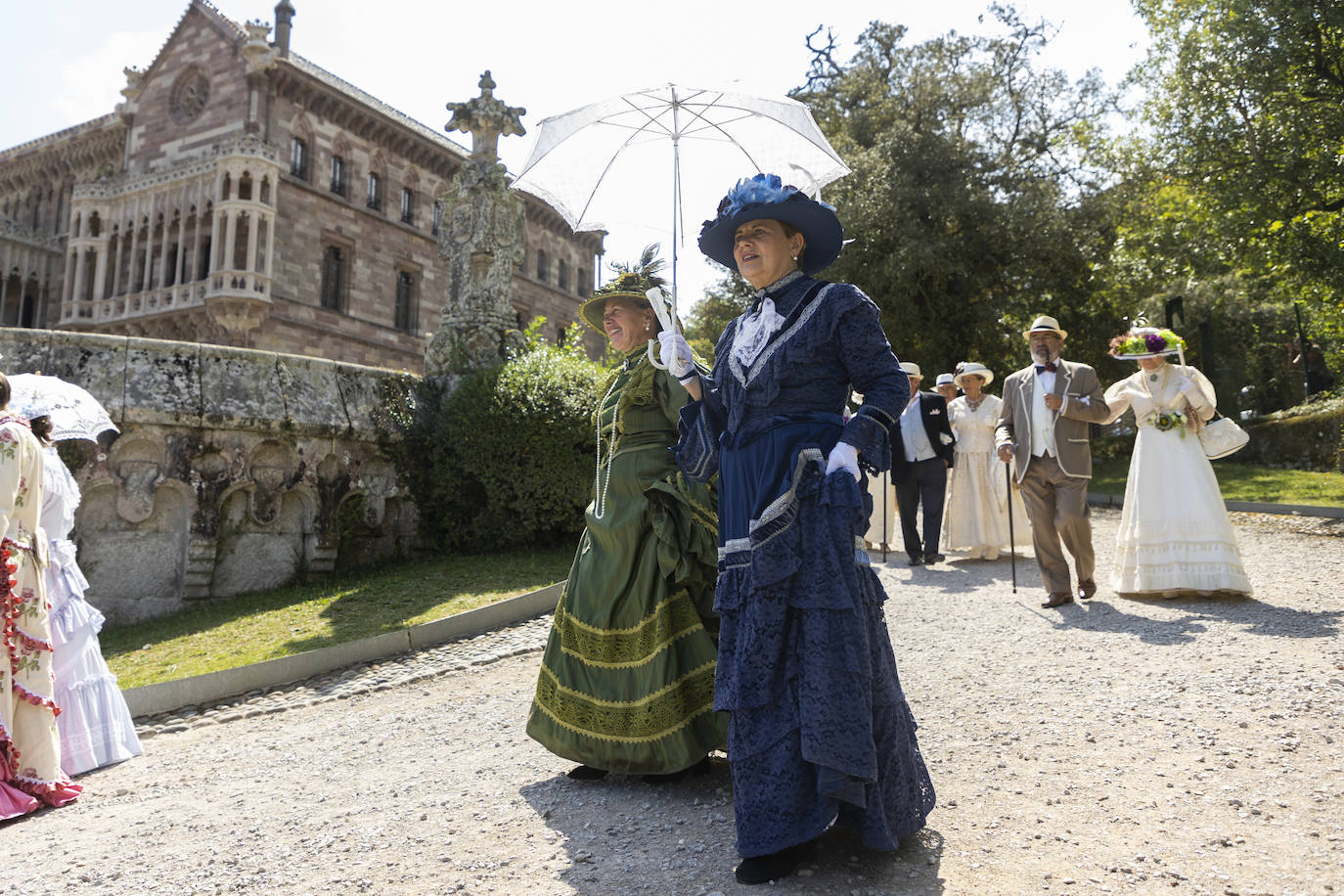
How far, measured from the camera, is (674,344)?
10.3ft

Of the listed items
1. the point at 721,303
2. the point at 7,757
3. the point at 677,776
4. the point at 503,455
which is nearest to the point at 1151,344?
the point at 677,776

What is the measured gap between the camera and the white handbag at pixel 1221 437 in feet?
22.2

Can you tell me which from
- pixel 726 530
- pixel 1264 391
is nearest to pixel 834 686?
pixel 726 530

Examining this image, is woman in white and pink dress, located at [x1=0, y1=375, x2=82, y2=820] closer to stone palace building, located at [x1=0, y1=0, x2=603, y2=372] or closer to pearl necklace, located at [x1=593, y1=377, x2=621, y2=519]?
pearl necklace, located at [x1=593, y1=377, x2=621, y2=519]

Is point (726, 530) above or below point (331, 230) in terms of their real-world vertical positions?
below

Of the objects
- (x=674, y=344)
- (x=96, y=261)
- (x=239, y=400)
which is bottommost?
(x=674, y=344)

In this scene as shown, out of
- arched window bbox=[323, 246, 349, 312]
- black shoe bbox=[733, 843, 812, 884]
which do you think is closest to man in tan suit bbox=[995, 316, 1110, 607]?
black shoe bbox=[733, 843, 812, 884]

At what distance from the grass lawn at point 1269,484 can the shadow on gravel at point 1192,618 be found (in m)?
7.79

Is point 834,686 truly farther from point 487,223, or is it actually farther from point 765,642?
point 487,223

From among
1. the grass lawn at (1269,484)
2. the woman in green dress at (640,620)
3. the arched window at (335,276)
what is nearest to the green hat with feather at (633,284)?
the woman in green dress at (640,620)

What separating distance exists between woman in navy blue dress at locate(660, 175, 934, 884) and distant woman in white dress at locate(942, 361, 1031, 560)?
7.48 meters

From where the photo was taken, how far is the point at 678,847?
9.81 feet

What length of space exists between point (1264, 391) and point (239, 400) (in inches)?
1172

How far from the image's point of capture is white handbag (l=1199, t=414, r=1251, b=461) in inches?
267
